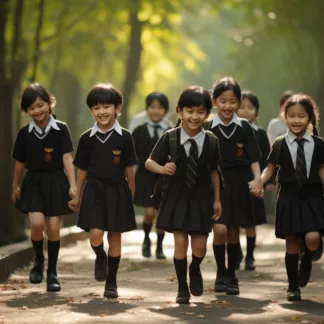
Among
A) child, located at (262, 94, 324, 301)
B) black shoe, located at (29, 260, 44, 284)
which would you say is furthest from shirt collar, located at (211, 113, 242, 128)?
black shoe, located at (29, 260, 44, 284)

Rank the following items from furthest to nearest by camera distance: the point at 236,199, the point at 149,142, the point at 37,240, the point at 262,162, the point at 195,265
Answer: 1. the point at 149,142
2. the point at 262,162
3. the point at 37,240
4. the point at 236,199
5. the point at 195,265

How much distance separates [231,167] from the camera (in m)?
11.6

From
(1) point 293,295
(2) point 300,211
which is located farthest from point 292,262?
(2) point 300,211

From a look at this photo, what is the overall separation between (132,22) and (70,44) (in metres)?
1.51

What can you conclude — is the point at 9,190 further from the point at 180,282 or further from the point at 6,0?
the point at 180,282

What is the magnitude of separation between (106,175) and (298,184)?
1771 mm

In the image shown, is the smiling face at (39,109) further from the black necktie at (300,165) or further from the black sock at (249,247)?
the black sock at (249,247)

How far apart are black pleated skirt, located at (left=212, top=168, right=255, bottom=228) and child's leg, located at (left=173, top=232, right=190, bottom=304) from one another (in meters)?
1.40

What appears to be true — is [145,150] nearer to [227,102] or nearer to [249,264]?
[249,264]

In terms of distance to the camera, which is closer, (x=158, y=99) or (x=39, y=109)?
(x=39, y=109)

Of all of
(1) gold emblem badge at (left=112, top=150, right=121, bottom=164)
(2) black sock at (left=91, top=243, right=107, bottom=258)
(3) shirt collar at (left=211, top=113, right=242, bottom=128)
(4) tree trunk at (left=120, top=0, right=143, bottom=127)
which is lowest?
(2) black sock at (left=91, top=243, right=107, bottom=258)

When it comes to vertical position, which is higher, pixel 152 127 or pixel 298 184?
pixel 152 127

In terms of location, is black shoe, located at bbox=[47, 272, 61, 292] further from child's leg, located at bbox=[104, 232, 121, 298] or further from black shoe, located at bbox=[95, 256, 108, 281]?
child's leg, located at bbox=[104, 232, 121, 298]

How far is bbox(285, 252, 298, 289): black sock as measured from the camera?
10.3 metres
